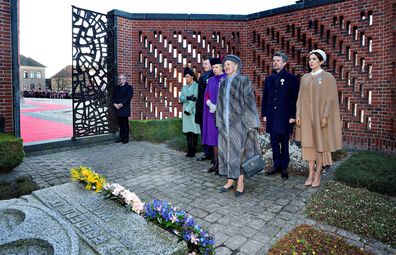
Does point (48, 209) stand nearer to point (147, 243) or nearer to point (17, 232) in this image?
point (17, 232)

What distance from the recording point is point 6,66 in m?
6.18

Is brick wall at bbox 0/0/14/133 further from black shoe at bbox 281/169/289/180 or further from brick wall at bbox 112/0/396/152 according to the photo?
black shoe at bbox 281/169/289/180

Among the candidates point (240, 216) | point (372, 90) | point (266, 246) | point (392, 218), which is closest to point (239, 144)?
point (240, 216)

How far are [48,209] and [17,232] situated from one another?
455mm

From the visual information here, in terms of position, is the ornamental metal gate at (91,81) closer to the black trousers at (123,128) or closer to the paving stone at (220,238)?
the black trousers at (123,128)

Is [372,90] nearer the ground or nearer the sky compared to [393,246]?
nearer the sky

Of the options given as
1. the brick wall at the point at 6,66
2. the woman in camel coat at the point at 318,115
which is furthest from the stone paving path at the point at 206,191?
the brick wall at the point at 6,66

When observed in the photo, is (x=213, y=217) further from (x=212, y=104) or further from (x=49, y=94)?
(x=49, y=94)

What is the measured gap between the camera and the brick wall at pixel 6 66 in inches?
239

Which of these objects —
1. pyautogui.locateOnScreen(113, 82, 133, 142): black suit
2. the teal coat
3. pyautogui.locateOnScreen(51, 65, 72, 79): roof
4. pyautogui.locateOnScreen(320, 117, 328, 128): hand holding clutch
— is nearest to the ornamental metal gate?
pyautogui.locateOnScreen(113, 82, 133, 142): black suit

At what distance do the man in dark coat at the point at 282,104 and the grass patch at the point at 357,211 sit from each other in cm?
103

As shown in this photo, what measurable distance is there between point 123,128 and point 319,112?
18.7 feet

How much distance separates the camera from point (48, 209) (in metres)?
2.81

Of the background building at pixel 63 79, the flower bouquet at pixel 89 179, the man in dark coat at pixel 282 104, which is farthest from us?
the background building at pixel 63 79
